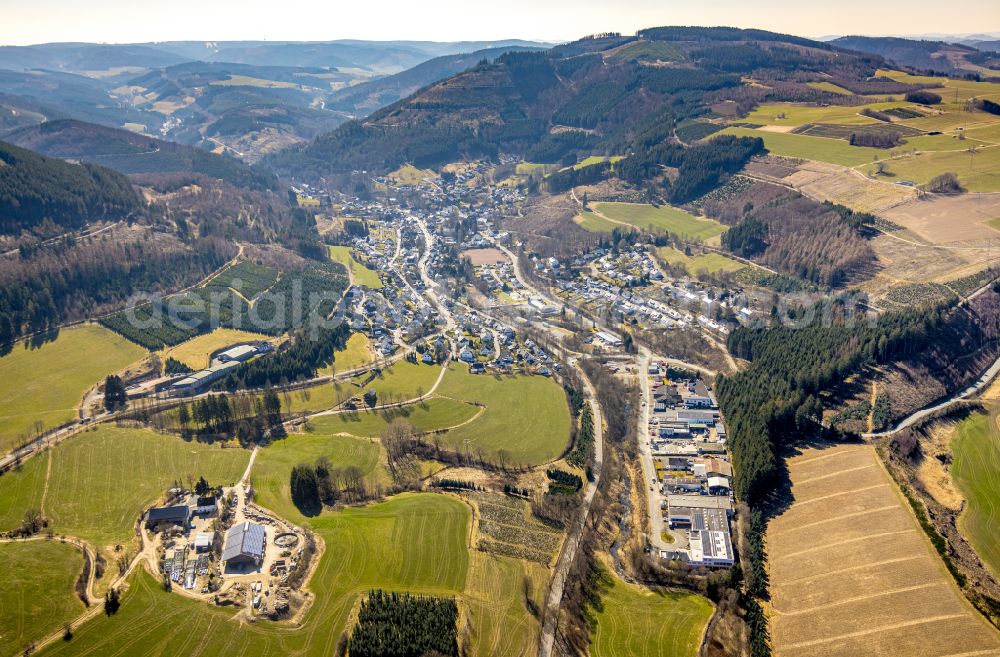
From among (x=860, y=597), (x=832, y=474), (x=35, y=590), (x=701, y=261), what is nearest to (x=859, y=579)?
(x=860, y=597)

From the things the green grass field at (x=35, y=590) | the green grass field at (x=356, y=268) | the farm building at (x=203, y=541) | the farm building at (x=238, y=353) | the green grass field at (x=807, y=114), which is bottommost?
the farm building at (x=203, y=541)

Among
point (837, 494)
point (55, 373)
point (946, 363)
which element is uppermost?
point (946, 363)

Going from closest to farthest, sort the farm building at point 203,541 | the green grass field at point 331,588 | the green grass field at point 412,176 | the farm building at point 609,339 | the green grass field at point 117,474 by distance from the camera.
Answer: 1. the green grass field at point 331,588
2. the farm building at point 203,541
3. the green grass field at point 117,474
4. the farm building at point 609,339
5. the green grass field at point 412,176

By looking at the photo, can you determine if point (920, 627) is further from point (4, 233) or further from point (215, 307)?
point (4, 233)

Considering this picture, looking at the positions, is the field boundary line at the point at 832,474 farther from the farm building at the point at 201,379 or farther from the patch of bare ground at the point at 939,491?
the farm building at the point at 201,379

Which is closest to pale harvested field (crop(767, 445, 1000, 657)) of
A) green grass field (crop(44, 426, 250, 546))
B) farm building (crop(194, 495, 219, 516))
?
farm building (crop(194, 495, 219, 516))

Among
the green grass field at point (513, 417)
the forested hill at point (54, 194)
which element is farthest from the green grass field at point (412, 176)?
the green grass field at point (513, 417)

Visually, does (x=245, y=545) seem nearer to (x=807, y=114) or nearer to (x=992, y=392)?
(x=992, y=392)
